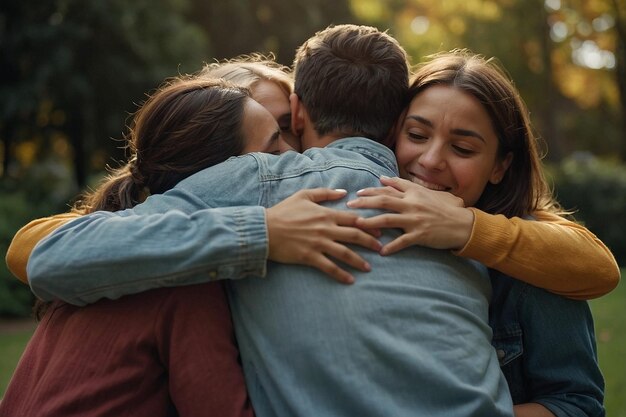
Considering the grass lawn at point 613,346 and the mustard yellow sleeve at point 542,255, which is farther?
the grass lawn at point 613,346

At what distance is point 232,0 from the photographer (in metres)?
22.2

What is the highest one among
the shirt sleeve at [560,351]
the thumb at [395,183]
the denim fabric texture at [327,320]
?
the thumb at [395,183]

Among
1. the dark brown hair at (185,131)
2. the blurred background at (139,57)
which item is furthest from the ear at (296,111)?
the blurred background at (139,57)

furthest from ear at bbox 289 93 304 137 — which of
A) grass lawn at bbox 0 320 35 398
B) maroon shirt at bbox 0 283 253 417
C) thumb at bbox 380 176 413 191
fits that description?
grass lawn at bbox 0 320 35 398

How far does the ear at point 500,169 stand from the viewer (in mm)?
3131

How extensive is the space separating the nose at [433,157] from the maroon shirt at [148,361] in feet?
2.93

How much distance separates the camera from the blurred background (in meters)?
16.8

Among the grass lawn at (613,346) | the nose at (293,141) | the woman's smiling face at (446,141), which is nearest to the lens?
the woman's smiling face at (446,141)

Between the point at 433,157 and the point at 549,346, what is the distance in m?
0.72

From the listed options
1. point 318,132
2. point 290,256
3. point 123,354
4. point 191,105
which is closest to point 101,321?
point 123,354

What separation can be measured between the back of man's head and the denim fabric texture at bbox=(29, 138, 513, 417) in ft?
1.51

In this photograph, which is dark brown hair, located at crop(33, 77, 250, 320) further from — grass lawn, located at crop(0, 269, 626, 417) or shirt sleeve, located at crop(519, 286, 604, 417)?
grass lawn, located at crop(0, 269, 626, 417)

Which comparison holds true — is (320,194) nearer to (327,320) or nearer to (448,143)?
(327,320)

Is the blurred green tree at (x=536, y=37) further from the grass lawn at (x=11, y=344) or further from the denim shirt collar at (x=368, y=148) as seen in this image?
the denim shirt collar at (x=368, y=148)
